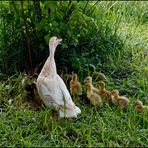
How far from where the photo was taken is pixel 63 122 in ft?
9.30

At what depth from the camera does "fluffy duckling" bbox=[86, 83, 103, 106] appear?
3.05 metres

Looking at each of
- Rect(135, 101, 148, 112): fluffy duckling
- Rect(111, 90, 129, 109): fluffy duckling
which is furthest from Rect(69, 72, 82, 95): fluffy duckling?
Rect(135, 101, 148, 112): fluffy duckling

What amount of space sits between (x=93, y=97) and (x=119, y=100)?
19cm

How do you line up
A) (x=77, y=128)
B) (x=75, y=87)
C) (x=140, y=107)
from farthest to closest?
(x=75, y=87) → (x=140, y=107) → (x=77, y=128)

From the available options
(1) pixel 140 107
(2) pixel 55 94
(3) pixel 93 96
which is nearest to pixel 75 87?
(3) pixel 93 96

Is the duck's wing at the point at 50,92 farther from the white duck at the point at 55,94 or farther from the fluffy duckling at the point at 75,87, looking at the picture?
the fluffy duckling at the point at 75,87

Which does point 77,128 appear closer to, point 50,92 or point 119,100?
point 50,92

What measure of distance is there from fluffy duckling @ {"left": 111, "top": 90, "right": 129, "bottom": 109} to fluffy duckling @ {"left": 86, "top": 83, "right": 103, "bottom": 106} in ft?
0.34

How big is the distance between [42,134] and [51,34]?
933 millimetres

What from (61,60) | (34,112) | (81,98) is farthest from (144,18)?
(34,112)

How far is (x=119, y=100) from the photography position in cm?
304

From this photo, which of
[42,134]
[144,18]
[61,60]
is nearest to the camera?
[42,134]

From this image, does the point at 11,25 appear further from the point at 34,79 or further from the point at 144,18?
the point at 144,18

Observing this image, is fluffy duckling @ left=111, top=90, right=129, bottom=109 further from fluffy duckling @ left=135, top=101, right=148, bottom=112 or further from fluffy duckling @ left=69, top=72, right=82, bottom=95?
fluffy duckling @ left=69, top=72, right=82, bottom=95
